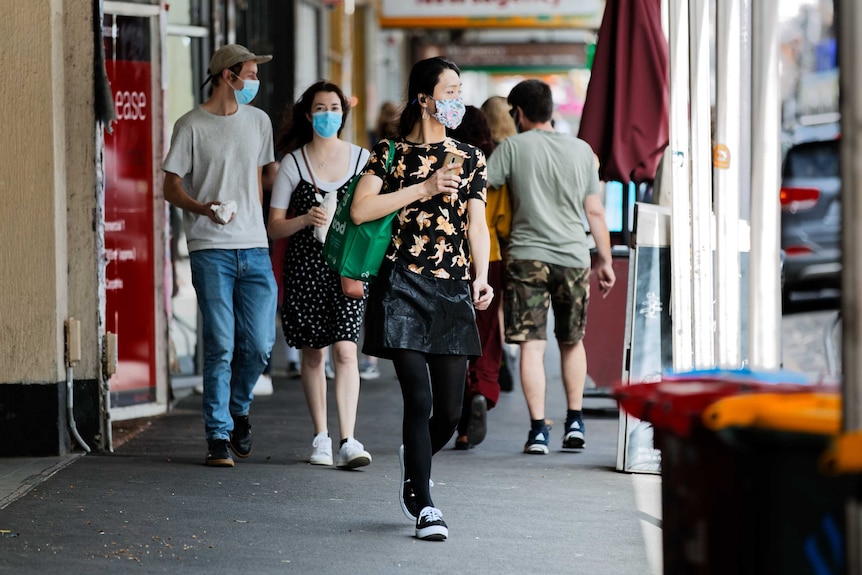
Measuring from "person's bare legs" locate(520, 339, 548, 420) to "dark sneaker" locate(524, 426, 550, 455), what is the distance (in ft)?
0.28

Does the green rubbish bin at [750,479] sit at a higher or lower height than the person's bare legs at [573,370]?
higher

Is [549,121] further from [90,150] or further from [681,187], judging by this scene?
[90,150]

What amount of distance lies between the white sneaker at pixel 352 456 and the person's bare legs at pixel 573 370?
1.44 metres

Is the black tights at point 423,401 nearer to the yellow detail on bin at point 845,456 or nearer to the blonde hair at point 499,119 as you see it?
the yellow detail on bin at point 845,456

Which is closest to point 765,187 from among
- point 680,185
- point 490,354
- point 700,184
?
point 700,184

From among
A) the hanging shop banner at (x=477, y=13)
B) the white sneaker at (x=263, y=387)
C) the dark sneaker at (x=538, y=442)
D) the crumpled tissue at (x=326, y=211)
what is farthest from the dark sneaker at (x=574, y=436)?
the hanging shop banner at (x=477, y=13)

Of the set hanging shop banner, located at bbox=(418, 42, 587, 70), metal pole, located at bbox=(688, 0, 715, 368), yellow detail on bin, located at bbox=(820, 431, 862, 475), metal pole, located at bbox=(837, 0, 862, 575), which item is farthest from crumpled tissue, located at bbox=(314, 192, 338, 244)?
hanging shop banner, located at bbox=(418, 42, 587, 70)

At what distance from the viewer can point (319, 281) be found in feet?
23.0

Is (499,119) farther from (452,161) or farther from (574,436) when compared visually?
(452,161)

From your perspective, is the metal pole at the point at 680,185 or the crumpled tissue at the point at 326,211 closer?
the metal pole at the point at 680,185

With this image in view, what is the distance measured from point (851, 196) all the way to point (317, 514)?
3.67 meters

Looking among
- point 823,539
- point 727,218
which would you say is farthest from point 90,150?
point 823,539

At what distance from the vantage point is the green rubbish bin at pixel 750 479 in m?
2.60

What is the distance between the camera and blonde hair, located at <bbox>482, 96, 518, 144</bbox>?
28.8 feet
